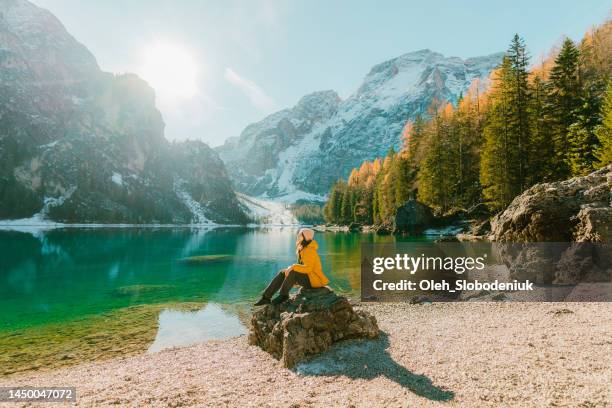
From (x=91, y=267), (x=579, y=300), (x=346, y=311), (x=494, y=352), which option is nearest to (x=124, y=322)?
(x=346, y=311)

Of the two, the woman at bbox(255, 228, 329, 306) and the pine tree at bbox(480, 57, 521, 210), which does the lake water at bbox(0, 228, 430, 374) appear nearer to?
the woman at bbox(255, 228, 329, 306)

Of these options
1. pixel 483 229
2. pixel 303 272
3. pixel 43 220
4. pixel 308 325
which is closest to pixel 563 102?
pixel 483 229

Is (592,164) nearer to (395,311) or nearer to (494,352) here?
(395,311)

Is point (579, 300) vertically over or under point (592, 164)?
under

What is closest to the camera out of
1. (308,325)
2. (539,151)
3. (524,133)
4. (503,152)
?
(308,325)

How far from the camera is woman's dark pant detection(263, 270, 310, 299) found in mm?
11008

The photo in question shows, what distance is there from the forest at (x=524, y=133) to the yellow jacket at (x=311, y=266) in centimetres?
3126

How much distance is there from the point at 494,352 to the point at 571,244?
11291 mm

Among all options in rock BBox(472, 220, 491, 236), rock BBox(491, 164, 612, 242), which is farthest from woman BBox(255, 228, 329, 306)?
rock BBox(472, 220, 491, 236)

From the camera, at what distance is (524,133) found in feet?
134

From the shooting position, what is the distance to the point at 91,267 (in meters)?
39.5

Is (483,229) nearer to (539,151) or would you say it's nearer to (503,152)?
(503,152)

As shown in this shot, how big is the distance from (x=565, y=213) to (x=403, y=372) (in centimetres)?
1477

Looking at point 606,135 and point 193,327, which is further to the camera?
point 606,135
